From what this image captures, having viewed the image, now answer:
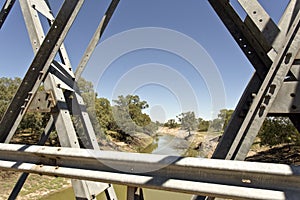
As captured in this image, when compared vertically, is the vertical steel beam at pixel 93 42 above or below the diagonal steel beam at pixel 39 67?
above

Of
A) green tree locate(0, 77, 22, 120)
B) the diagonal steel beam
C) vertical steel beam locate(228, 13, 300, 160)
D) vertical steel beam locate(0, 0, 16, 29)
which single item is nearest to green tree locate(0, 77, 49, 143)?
green tree locate(0, 77, 22, 120)

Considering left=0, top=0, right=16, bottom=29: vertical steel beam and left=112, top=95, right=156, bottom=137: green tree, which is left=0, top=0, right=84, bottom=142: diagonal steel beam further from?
left=112, top=95, right=156, bottom=137: green tree

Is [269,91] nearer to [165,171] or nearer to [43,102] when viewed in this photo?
[165,171]

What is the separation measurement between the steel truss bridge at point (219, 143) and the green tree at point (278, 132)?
1887cm

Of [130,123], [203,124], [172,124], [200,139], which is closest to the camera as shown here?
[203,124]

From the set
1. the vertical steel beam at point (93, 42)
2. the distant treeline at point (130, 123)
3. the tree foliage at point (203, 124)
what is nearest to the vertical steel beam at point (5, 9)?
the vertical steel beam at point (93, 42)

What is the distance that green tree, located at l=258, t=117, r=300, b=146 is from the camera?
18.3m

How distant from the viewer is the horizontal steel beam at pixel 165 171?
103 cm

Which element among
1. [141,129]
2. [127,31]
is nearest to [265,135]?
[141,129]

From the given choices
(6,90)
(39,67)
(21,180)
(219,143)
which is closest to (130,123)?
(21,180)

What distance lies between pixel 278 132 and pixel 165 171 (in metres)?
20.7

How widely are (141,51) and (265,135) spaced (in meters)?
20.5

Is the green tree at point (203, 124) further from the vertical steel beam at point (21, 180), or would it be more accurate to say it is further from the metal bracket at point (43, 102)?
the vertical steel beam at point (21, 180)

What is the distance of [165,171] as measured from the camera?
4.05 ft
